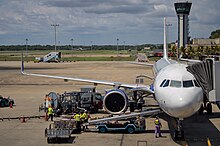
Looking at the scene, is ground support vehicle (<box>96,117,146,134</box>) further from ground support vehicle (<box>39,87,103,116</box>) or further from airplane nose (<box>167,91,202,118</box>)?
ground support vehicle (<box>39,87,103,116</box>)

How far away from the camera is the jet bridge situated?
15.6 metres

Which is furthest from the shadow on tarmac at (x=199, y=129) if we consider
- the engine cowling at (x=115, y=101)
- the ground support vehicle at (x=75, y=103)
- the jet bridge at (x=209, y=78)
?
the ground support vehicle at (x=75, y=103)

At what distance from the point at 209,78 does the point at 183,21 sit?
14537 centimetres

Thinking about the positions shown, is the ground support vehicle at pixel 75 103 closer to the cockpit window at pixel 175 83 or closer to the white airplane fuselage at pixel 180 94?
the white airplane fuselage at pixel 180 94

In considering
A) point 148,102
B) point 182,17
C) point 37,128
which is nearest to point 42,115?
point 37,128

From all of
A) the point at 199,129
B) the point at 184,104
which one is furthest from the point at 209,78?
the point at 199,129

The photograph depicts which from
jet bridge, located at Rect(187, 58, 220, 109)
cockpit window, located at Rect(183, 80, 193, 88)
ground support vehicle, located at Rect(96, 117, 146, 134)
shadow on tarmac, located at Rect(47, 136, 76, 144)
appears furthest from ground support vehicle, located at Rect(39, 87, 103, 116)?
cockpit window, located at Rect(183, 80, 193, 88)

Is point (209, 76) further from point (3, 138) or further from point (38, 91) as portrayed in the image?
point (38, 91)

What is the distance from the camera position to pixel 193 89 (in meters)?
14.8

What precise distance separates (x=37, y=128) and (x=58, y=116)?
388cm

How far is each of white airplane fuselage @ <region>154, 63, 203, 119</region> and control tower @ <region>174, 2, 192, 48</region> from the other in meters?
135

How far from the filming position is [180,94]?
14516 mm

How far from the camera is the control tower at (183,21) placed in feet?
497

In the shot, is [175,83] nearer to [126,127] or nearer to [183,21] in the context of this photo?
[126,127]
